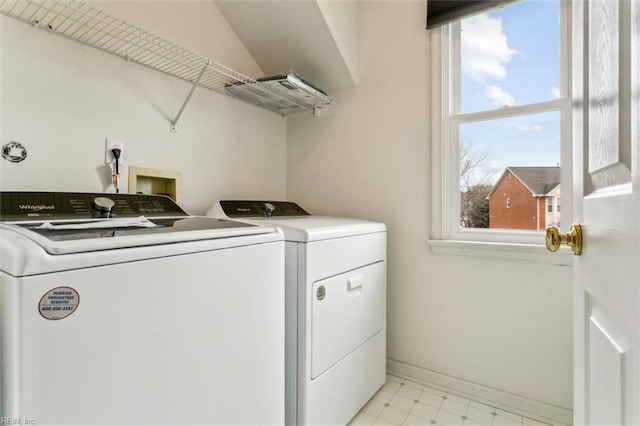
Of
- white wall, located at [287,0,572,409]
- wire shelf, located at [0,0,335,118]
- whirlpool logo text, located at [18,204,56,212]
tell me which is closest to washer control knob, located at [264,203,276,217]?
white wall, located at [287,0,572,409]

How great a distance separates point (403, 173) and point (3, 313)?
1770 millimetres

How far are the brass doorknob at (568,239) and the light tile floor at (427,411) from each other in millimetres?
1240

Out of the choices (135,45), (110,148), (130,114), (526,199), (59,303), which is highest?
(135,45)

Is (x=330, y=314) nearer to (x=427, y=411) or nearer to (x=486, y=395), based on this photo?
(x=427, y=411)

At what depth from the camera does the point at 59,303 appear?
1.85 ft

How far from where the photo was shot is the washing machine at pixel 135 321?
1.76ft

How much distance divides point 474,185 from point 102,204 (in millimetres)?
1798

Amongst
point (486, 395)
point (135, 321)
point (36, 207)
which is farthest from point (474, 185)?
point (36, 207)

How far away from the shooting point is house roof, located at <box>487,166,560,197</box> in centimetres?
153

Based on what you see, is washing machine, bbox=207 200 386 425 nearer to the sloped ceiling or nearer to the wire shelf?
the wire shelf

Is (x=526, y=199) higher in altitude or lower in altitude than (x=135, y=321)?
higher

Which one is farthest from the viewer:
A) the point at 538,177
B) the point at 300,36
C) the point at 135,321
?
the point at 300,36

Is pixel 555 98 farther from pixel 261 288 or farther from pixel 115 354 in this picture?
pixel 115 354

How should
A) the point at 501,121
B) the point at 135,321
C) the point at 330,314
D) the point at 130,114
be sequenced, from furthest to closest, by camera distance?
1. the point at 501,121
2. the point at 130,114
3. the point at 330,314
4. the point at 135,321
